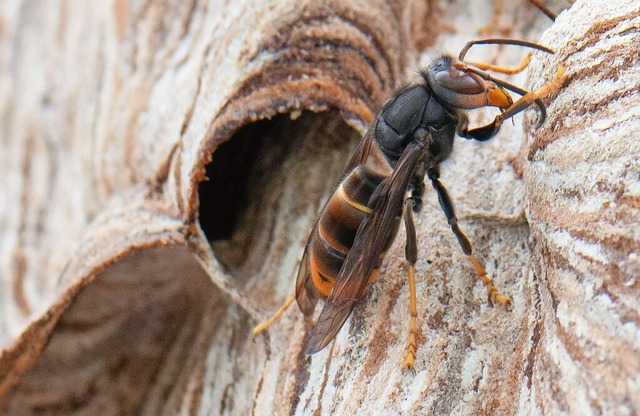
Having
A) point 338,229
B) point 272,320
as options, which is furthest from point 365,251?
point 272,320

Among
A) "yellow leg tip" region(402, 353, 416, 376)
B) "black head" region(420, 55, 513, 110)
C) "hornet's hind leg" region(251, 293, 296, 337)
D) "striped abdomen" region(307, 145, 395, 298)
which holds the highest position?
"black head" region(420, 55, 513, 110)

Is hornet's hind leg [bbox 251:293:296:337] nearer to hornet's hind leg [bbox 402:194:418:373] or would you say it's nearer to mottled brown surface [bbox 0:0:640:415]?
mottled brown surface [bbox 0:0:640:415]

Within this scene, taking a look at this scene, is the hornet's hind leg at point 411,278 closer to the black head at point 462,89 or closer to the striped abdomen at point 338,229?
the striped abdomen at point 338,229

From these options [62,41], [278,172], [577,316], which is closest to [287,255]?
[278,172]

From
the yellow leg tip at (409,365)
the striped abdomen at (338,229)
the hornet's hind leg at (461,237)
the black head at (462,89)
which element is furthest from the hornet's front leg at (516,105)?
the yellow leg tip at (409,365)

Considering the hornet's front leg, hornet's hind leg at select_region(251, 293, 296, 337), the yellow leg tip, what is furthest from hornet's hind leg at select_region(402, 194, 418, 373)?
hornet's hind leg at select_region(251, 293, 296, 337)
